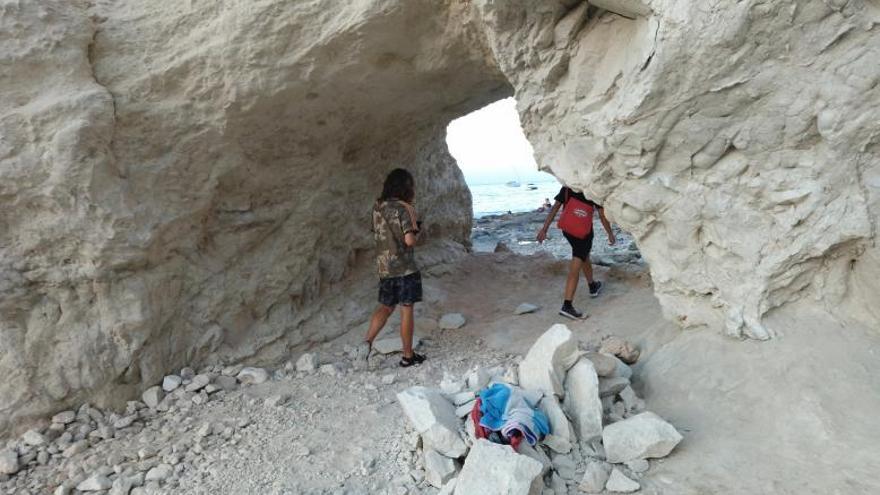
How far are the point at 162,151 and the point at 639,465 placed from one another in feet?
11.4

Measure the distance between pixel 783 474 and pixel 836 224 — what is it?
129cm

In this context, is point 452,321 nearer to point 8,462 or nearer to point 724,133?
point 724,133

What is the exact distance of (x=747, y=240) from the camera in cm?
307

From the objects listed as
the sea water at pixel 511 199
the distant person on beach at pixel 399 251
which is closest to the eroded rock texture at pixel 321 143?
the distant person on beach at pixel 399 251

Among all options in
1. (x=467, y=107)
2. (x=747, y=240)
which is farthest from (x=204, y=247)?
(x=747, y=240)

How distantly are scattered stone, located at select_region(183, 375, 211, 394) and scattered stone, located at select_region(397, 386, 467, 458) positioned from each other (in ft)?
6.09

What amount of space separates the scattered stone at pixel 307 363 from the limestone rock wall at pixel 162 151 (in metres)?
0.22

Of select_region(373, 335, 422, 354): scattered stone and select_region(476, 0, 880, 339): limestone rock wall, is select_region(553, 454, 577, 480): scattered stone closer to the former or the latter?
select_region(476, 0, 880, 339): limestone rock wall

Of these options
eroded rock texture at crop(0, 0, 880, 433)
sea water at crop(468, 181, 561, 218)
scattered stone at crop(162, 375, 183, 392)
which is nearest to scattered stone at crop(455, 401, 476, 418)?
eroded rock texture at crop(0, 0, 880, 433)

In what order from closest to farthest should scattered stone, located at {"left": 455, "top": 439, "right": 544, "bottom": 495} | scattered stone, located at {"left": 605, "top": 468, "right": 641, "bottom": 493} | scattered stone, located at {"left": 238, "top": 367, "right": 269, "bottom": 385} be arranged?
scattered stone, located at {"left": 455, "top": 439, "right": 544, "bottom": 495} → scattered stone, located at {"left": 605, "top": 468, "right": 641, "bottom": 493} → scattered stone, located at {"left": 238, "top": 367, "right": 269, "bottom": 385}

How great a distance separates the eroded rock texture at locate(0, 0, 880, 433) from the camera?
2.80m

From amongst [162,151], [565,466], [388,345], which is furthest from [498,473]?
[162,151]

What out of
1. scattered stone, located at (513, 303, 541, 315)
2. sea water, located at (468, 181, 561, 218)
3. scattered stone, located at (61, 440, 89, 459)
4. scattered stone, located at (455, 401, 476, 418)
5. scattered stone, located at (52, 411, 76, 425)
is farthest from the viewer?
sea water, located at (468, 181, 561, 218)

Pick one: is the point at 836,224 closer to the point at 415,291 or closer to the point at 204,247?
the point at 415,291
